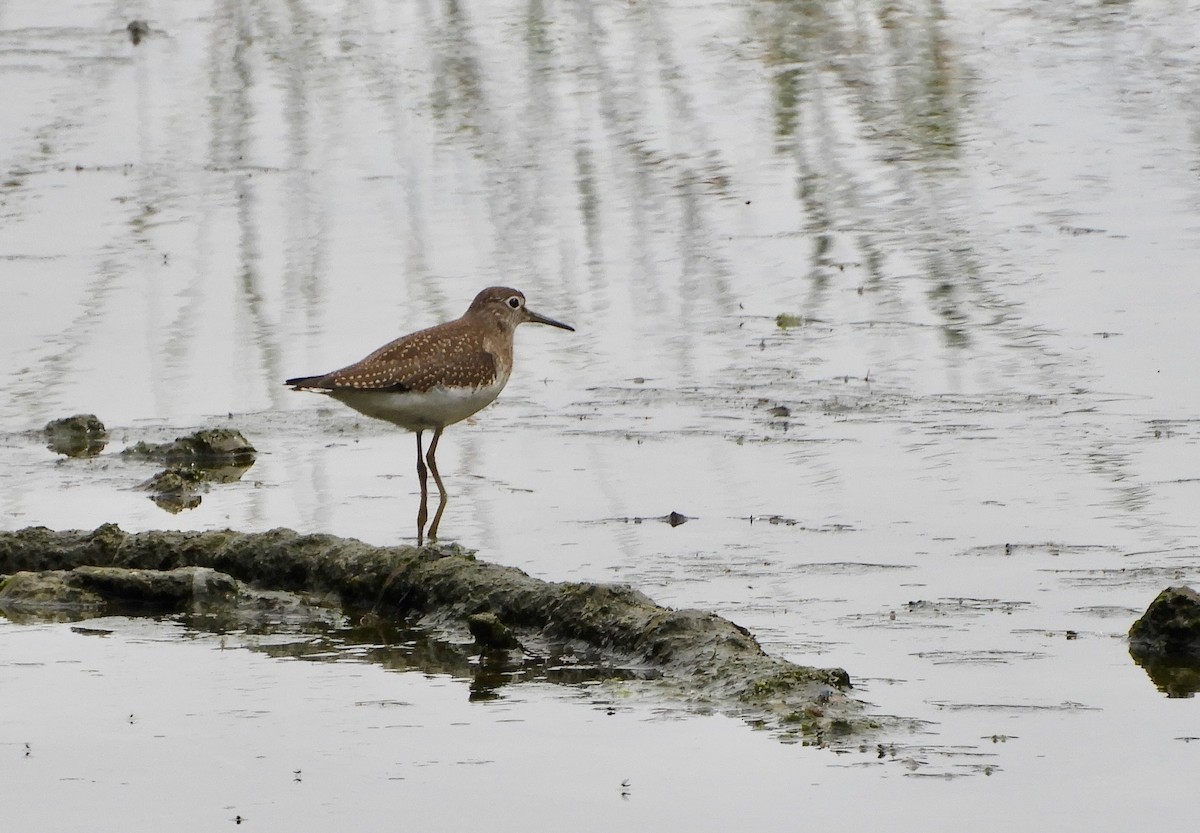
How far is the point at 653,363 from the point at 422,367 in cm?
230

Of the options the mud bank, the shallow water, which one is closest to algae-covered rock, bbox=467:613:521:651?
the mud bank

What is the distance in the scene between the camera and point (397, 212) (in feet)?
46.7

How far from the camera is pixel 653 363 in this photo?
11109 millimetres

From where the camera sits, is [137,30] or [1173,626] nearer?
[1173,626]

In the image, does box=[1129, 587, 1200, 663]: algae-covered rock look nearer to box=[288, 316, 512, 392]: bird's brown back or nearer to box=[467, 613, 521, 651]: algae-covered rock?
box=[467, 613, 521, 651]: algae-covered rock

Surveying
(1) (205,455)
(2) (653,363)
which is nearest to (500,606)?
(1) (205,455)

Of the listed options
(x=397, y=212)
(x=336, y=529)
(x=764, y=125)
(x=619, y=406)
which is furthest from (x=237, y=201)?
(x=336, y=529)

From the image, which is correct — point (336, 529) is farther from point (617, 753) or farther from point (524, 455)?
point (617, 753)

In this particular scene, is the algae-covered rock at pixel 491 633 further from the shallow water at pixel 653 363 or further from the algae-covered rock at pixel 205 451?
the algae-covered rock at pixel 205 451

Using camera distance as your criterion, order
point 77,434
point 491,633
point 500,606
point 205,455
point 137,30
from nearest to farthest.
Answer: point 491,633 → point 500,606 → point 205,455 → point 77,434 → point 137,30

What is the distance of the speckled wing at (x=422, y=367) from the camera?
8867 mm

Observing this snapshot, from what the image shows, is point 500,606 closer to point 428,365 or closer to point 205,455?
point 428,365

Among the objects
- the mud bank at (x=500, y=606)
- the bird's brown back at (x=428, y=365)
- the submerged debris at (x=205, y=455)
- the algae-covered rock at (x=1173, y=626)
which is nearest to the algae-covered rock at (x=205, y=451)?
the submerged debris at (x=205, y=455)

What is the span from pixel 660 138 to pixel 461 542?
8176 mm
